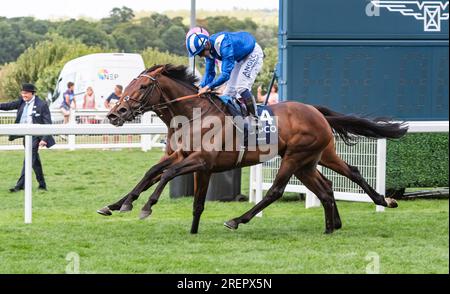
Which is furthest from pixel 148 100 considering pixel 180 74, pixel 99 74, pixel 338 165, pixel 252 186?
pixel 99 74

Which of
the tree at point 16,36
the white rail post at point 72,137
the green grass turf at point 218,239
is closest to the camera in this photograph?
the green grass turf at point 218,239

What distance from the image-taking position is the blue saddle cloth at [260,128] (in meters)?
8.02

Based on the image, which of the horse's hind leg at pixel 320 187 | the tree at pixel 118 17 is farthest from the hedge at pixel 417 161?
the tree at pixel 118 17

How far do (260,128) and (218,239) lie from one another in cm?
94

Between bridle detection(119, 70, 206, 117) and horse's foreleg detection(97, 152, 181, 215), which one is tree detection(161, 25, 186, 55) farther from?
horse's foreleg detection(97, 152, 181, 215)

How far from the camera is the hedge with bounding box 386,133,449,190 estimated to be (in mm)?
10961

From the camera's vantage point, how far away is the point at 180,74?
8.17m

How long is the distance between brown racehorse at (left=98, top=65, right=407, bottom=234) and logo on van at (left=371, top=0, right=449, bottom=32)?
2.31 metres

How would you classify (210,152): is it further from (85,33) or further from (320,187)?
(85,33)

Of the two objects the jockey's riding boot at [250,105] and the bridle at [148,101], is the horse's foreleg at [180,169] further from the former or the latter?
the jockey's riding boot at [250,105]


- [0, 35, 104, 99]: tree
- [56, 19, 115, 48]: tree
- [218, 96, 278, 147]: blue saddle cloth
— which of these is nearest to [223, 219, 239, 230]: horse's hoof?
[218, 96, 278, 147]: blue saddle cloth

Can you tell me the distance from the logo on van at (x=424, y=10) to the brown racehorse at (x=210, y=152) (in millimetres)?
2306

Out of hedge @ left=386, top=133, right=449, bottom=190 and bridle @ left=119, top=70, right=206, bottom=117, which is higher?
bridle @ left=119, top=70, right=206, bottom=117
